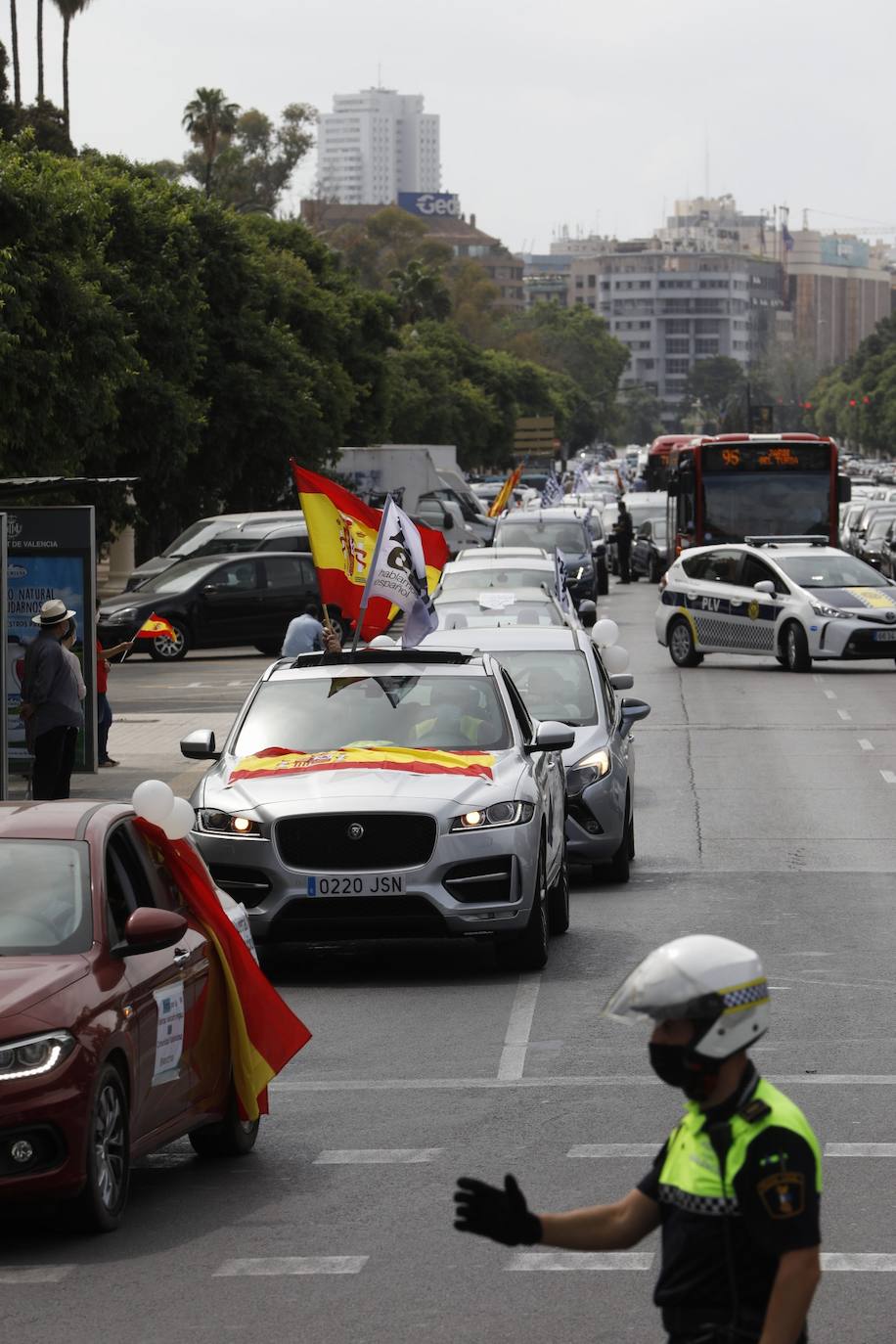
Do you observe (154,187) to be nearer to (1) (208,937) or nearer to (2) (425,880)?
(2) (425,880)

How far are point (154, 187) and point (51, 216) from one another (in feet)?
59.6

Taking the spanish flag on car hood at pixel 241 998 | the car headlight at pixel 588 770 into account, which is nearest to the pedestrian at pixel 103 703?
the car headlight at pixel 588 770

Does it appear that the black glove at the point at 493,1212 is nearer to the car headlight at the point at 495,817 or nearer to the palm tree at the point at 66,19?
the car headlight at the point at 495,817

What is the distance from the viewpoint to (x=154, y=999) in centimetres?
816

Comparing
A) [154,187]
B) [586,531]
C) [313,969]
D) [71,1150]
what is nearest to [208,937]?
[71,1150]

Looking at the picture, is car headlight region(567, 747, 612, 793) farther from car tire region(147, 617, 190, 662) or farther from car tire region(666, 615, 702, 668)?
car tire region(147, 617, 190, 662)

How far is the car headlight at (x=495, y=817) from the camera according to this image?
12523 mm

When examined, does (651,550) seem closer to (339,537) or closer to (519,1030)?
(339,537)

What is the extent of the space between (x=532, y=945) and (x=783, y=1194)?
8.72 metres

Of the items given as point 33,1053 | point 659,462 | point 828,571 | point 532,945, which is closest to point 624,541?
point 828,571

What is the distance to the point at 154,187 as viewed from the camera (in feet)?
169

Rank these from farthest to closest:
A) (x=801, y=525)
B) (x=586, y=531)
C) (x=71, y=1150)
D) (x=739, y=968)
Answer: (x=586, y=531)
(x=801, y=525)
(x=71, y=1150)
(x=739, y=968)

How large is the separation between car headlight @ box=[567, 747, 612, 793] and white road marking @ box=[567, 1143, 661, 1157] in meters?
6.88

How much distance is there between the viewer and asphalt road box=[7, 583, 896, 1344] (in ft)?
22.8
